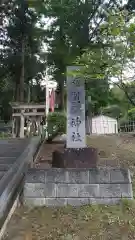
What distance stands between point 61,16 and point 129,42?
18.1 feet

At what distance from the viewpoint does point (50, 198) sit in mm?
4934

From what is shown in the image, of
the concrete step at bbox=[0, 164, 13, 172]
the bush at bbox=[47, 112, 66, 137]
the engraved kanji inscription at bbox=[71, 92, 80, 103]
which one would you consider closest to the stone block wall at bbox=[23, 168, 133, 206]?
the engraved kanji inscription at bbox=[71, 92, 80, 103]

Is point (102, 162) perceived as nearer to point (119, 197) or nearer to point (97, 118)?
point (119, 197)

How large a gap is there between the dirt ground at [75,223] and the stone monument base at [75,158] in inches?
34.5

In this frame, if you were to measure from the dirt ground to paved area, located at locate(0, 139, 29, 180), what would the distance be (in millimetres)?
2453

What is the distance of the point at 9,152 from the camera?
9.45 metres

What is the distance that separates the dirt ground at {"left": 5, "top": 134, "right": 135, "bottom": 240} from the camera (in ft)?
13.0

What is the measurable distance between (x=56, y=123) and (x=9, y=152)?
6.46 feet

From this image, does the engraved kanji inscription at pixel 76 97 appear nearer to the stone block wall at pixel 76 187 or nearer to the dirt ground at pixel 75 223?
the stone block wall at pixel 76 187

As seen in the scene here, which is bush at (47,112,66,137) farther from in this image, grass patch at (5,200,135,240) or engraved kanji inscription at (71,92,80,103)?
grass patch at (5,200,135,240)

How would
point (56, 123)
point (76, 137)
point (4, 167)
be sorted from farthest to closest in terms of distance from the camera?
point (56, 123)
point (4, 167)
point (76, 137)

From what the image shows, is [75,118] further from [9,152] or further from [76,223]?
[9,152]

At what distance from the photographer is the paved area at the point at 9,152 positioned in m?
7.68

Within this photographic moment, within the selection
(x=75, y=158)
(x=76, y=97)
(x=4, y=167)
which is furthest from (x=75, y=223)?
(x=4, y=167)
